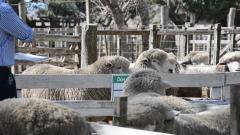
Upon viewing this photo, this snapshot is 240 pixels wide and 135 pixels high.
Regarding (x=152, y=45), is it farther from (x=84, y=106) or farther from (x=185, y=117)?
(x=185, y=117)

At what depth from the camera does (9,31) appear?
173 inches

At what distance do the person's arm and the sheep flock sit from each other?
503 millimetres

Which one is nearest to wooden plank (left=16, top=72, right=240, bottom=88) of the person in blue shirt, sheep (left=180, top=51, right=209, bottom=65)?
the person in blue shirt

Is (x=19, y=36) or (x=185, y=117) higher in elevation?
(x=19, y=36)

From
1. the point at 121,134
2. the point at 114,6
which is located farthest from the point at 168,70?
the point at 114,6

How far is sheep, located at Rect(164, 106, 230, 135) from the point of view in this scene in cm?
468

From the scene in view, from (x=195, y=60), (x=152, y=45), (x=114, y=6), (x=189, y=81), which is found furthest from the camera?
(x=114, y=6)

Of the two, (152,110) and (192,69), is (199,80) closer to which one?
(152,110)

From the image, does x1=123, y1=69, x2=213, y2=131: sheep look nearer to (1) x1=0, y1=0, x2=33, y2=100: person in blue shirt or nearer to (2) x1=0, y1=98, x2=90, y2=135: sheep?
(1) x1=0, y1=0, x2=33, y2=100: person in blue shirt

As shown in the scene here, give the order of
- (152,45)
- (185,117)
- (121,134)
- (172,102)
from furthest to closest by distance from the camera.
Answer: (152,45), (172,102), (185,117), (121,134)

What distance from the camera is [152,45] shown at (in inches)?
446

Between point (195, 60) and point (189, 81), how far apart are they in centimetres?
630

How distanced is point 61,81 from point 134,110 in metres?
2.21

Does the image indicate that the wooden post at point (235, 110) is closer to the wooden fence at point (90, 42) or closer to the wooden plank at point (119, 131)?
the wooden plank at point (119, 131)
